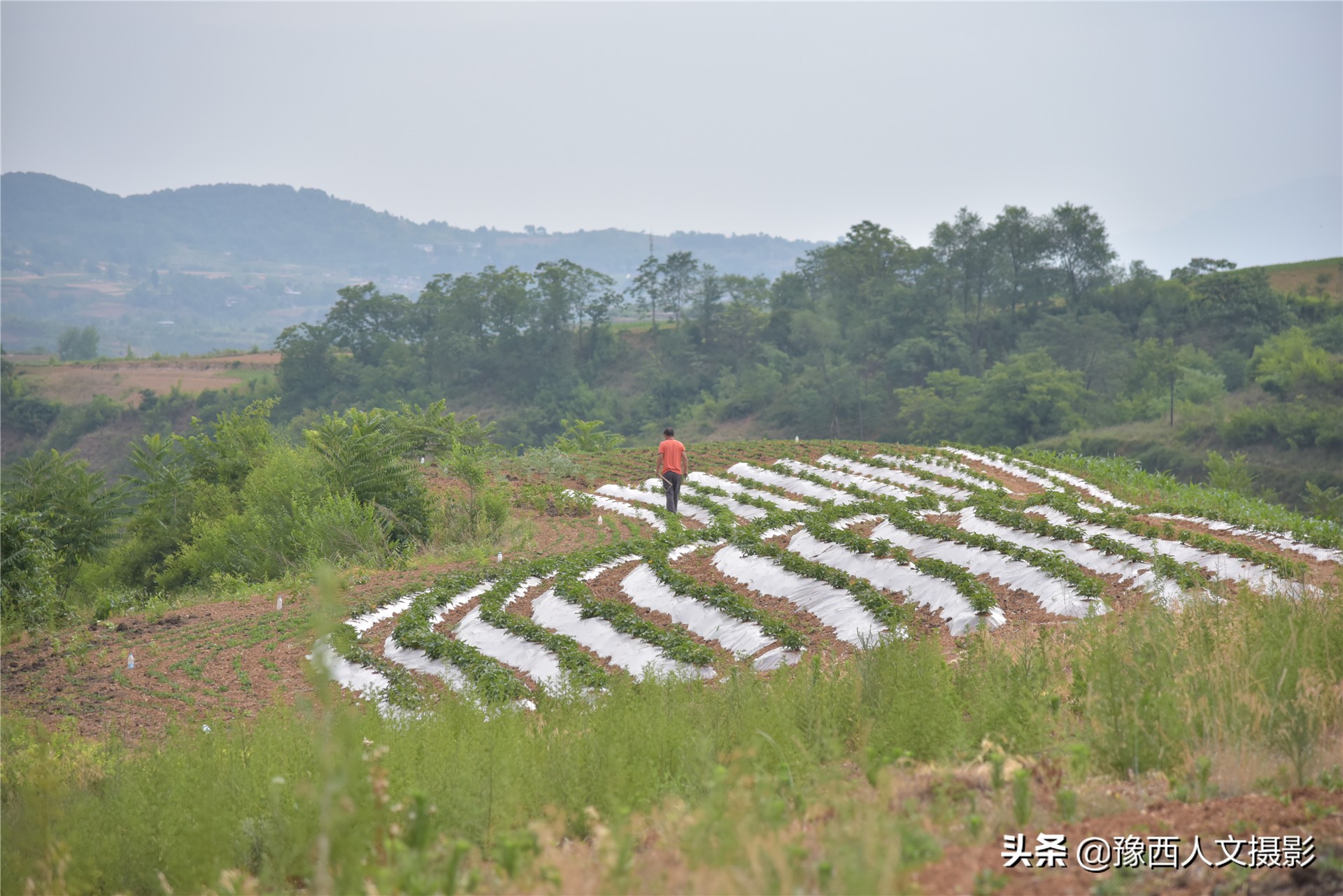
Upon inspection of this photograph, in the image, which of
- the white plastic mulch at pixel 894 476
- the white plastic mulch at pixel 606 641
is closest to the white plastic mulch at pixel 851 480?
the white plastic mulch at pixel 894 476

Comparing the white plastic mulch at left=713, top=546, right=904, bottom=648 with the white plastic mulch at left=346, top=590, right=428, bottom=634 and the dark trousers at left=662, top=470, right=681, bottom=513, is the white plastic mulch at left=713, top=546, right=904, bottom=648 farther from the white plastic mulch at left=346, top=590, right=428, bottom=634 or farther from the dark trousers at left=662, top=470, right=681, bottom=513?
the white plastic mulch at left=346, top=590, right=428, bottom=634

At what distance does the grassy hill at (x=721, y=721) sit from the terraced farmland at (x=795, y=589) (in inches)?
2.5

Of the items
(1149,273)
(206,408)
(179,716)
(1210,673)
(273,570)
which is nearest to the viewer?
(1210,673)

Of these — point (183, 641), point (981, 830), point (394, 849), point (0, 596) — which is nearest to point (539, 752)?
point (394, 849)

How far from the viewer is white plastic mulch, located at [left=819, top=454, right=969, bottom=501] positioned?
20094 millimetres

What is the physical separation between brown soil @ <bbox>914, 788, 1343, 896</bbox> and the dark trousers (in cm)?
1337

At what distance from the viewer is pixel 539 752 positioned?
5.24 meters

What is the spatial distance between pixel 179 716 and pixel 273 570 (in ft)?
31.7

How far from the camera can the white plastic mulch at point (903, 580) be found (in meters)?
9.56

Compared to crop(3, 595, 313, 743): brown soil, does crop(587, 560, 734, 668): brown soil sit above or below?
above

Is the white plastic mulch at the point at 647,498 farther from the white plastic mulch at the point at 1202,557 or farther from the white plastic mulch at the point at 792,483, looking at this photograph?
the white plastic mulch at the point at 1202,557

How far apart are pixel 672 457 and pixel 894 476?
7.93 metres

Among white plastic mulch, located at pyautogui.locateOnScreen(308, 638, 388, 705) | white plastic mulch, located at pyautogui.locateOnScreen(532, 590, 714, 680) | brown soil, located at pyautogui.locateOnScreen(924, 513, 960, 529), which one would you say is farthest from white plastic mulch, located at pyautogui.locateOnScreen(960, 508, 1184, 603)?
white plastic mulch, located at pyautogui.locateOnScreen(308, 638, 388, 705)

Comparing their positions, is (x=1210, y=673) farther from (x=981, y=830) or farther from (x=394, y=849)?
(x=394, y=849)
